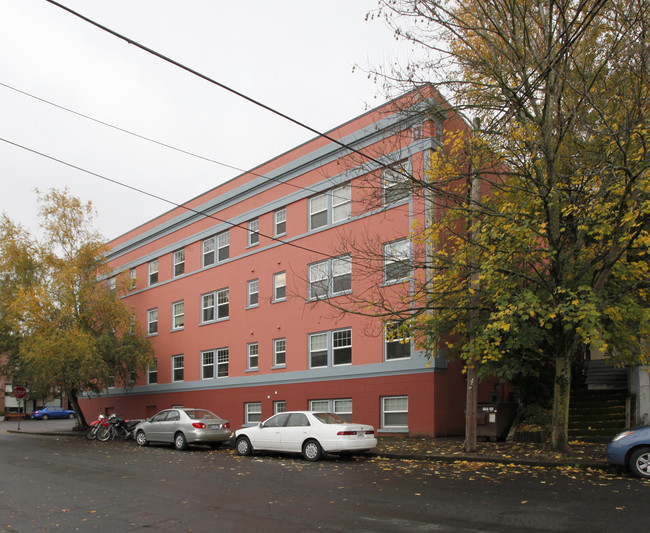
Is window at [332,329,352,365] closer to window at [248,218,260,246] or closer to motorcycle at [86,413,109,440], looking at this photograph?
window at [248,218,260,246]

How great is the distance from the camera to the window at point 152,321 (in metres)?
34.6

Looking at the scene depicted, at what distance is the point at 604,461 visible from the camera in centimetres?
1266

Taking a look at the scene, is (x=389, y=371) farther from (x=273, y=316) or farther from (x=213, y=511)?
(x=213, y=511)

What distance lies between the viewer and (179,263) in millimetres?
33500

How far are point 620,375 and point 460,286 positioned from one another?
1134 centimetres

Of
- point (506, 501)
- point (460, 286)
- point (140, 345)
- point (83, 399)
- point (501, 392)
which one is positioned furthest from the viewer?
point (83, 399)

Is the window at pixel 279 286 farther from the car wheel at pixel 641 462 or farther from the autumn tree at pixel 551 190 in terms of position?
the car wheel at pixel 641 462

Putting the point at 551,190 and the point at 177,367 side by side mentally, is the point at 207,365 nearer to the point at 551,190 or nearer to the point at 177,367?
the point at 177,367

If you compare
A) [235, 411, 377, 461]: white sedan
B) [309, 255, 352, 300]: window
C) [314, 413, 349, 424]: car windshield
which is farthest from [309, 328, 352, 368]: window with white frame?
[314, 413, 349, 424]: car windshield

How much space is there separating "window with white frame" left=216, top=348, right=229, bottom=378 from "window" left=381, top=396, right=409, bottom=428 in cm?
1014

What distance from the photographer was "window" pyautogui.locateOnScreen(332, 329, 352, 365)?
75.1 feet

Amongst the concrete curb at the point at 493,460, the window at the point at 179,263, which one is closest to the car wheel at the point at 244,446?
the concrete curb at the point at 493,460

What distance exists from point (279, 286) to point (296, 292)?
138 centimetres

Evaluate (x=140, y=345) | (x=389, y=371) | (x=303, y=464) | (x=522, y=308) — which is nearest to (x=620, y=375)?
(x=389, y=371)
